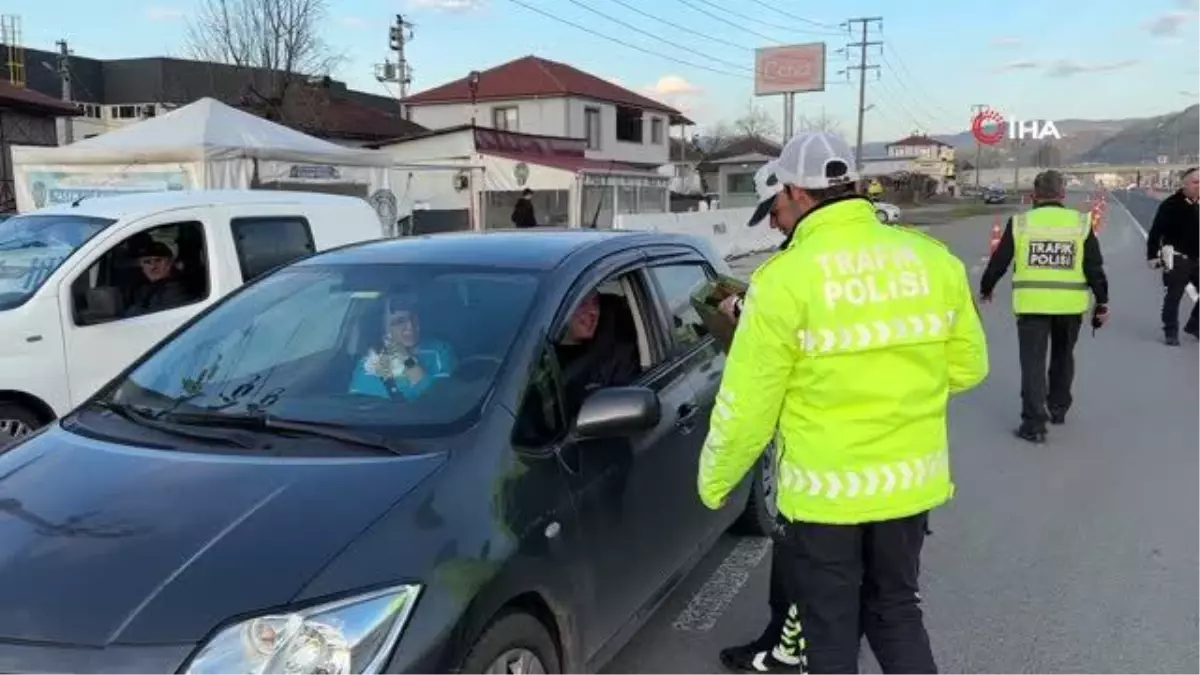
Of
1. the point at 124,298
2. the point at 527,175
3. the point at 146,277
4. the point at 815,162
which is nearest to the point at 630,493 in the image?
the point at 815,162

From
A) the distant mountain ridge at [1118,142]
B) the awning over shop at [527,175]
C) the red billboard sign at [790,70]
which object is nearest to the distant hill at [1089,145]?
the distant mountain ridge at [1118,142]

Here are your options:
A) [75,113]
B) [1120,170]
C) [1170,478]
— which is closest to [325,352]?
[1170,478]

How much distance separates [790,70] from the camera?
2594 inches

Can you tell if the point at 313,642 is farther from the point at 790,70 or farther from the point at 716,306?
the point at 790,70

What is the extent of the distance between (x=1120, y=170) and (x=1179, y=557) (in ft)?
532

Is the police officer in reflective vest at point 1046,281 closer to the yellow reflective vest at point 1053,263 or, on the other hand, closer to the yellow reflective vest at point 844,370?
the yellow reflective vest at point 1053,263

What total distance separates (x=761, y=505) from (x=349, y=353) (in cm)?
250

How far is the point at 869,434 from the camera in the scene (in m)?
2.68

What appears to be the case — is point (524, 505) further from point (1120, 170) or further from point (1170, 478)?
point (1120, 170)

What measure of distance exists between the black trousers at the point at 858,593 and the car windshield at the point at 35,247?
198 inches

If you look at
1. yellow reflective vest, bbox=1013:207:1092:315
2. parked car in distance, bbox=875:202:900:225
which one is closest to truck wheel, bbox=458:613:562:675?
parked car in distance, bbox=875:202:900:225

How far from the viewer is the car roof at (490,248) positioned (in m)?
3.63

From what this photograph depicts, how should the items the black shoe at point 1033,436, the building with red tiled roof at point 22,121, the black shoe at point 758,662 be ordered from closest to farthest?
the black shoe at point 758,662, the black shoe at point 1033,436, the building with red tiled roof at point 22,121

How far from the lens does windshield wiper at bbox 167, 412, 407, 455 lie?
111 inches
